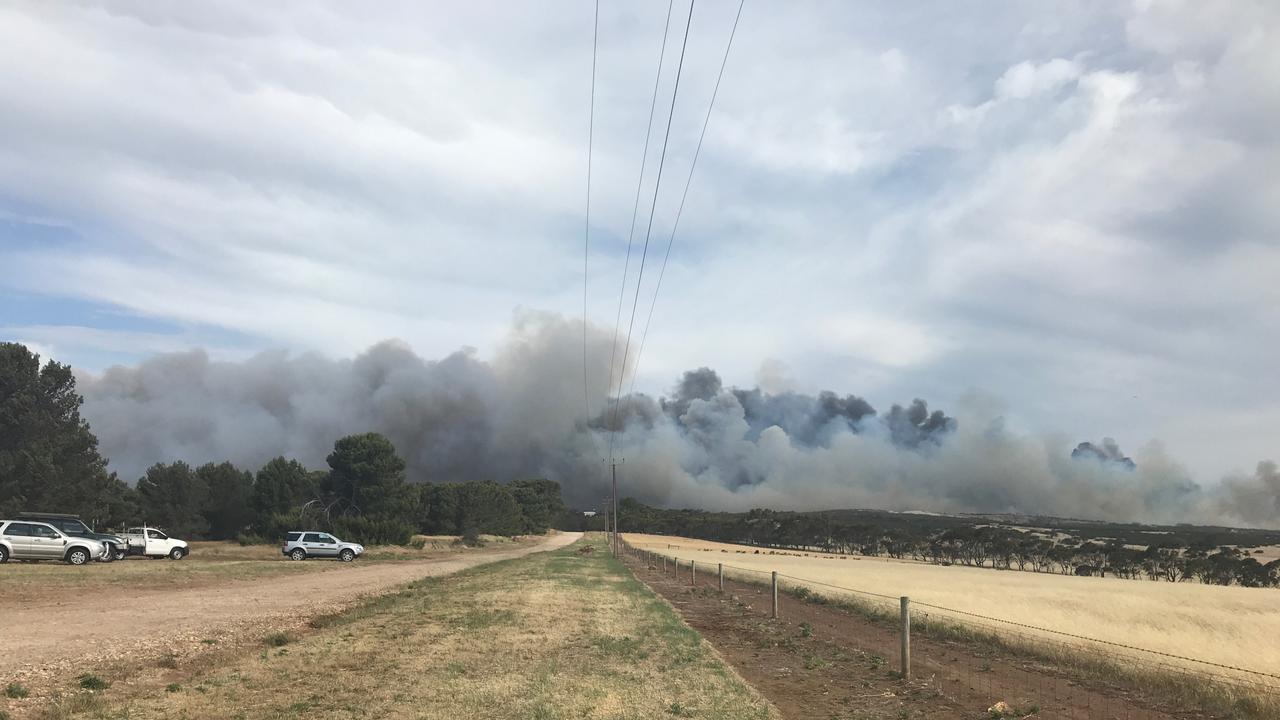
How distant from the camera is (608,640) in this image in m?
17.8

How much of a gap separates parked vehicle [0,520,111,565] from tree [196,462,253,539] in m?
48.7

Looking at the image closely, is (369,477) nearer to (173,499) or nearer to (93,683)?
(173,499)

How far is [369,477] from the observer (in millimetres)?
89500

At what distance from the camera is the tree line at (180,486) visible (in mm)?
62875

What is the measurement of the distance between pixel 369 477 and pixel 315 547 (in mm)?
31884

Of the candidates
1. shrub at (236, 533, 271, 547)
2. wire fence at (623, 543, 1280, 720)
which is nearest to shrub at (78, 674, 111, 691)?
wire fence at (623, 543, 1280, 720)

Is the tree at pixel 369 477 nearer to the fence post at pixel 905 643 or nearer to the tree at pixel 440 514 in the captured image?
the tree at pixel 440 514

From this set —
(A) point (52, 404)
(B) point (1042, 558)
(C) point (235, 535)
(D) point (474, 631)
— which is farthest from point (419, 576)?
(B) point (1042, 558)

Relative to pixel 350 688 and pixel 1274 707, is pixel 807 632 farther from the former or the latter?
pixel 350 688

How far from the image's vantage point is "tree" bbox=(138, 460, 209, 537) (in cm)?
8662

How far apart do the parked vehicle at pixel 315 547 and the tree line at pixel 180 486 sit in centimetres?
1958

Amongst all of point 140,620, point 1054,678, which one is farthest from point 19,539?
point 1054,678

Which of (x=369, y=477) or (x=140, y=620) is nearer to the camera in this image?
(x=140, y=620)

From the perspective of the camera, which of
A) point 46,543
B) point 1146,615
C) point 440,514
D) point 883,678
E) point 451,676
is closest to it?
point 451,676
